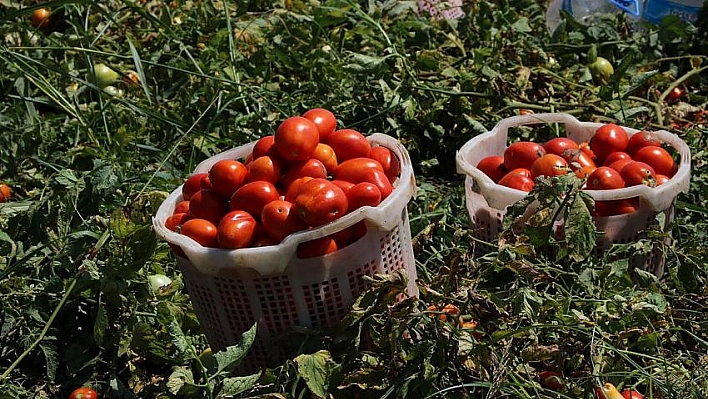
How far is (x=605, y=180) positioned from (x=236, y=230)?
0.98m

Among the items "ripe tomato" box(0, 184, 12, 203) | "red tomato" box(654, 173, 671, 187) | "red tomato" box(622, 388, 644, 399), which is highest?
"red tomato" box(654, 173, 671, 187)

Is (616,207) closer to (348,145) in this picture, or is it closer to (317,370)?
(348,145)

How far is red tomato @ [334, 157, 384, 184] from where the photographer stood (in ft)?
7.41

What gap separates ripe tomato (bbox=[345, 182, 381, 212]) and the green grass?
20cm

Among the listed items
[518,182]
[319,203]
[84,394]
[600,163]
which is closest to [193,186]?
[319,203]

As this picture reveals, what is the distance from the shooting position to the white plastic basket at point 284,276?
2.11 m

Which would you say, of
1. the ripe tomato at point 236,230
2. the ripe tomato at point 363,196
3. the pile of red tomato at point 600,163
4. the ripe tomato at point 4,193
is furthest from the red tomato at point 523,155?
the ripe tomato at point 4,193

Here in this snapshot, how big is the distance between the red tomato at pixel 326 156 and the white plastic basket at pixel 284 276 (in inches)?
6.9

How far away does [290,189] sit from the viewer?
222 cm

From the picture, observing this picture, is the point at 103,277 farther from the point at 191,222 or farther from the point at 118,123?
the point at 118,123

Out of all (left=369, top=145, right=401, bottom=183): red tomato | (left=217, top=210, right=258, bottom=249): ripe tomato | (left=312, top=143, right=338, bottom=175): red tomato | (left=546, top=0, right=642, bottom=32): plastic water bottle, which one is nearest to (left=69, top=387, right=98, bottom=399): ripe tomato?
(left=217, top=210, right=258, bottom=249): ripe tomato

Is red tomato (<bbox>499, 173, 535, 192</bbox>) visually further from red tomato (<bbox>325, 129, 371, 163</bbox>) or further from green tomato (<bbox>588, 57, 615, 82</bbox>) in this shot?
green tomato (<bbox>588, 57, 615, 82</bbox>)

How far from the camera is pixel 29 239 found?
106 inches

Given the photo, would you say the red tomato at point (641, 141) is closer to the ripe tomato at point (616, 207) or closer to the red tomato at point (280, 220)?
the ripe tomato at point (616, 207)
